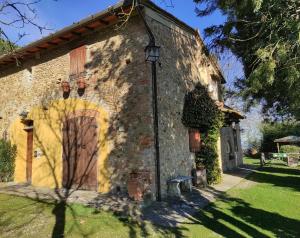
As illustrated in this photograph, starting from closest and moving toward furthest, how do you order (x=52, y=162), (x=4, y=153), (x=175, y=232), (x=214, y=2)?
(x=175, y=232), (x=214, y=2), (x=52, y=162), (x=4, y=153)

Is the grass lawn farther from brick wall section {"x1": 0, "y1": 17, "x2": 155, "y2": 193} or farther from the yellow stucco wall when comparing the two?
brick wall section {"x1": 0, "y1": 17, "x2": 155, "y2": 193}

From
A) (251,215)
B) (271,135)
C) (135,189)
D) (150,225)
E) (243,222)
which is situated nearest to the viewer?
(150,225)

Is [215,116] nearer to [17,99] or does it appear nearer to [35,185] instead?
[35,185]

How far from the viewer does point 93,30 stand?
1115cm

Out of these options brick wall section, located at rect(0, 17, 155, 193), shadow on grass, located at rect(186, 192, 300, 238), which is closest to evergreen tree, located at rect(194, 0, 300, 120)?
brick wall section, located at rect(0, 17, 155, 193)

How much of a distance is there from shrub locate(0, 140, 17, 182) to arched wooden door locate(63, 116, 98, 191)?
353 centimetres

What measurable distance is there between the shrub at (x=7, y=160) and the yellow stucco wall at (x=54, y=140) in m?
0.52

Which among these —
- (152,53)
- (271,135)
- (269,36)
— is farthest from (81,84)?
(271,135)

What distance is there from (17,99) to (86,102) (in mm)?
4542

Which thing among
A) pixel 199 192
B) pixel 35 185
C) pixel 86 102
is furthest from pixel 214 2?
pixel 35 185

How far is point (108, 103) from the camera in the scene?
10438mm

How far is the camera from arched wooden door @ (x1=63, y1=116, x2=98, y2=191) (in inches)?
414

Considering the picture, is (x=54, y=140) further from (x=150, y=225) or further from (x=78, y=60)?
(x=150, y=225)

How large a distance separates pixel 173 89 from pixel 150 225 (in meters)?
5.46
